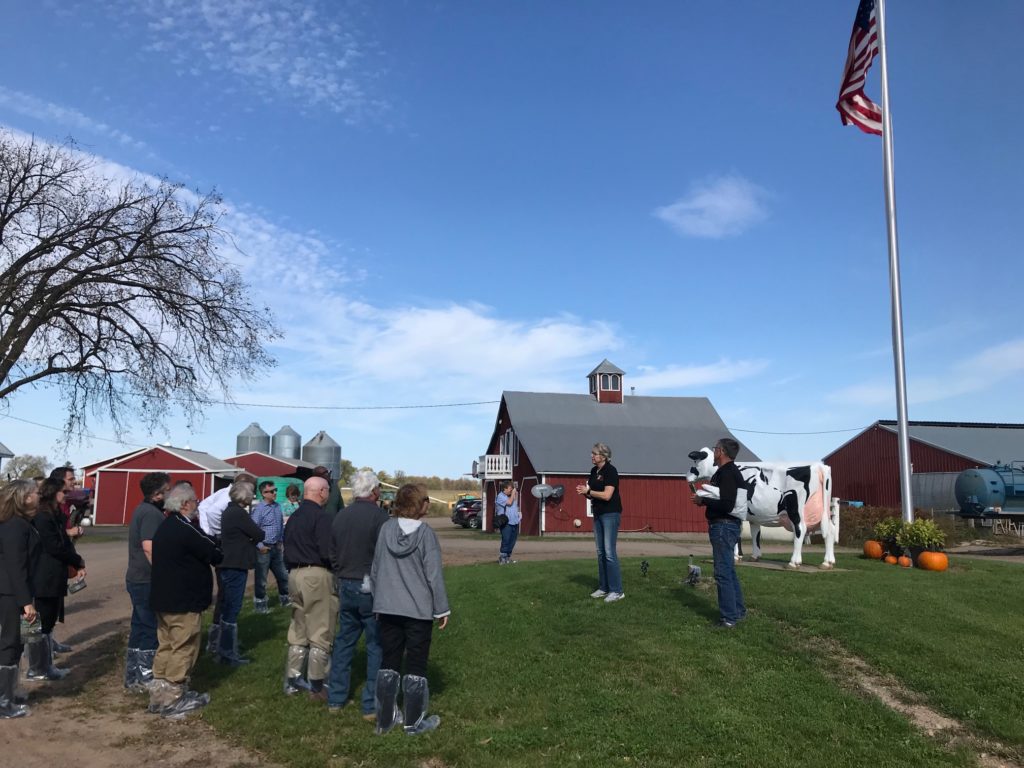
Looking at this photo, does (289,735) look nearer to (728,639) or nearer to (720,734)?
(720,734)

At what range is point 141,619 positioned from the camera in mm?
8211

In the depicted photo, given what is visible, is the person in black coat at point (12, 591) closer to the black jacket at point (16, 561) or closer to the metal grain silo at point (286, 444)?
the black jacket at point (16, 561)

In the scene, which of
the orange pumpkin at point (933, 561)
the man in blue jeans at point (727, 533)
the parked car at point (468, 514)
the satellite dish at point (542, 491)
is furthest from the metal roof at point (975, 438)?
the man in blue jeans at point (727, 533)

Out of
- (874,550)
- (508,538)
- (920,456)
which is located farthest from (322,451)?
(874,550)

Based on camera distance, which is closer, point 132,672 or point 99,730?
point 99,730

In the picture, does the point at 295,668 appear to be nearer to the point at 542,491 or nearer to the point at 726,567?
the point at 726,567

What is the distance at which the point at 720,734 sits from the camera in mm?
5844

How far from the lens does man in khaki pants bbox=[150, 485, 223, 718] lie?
691 centimetres

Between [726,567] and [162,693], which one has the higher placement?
[726,567]

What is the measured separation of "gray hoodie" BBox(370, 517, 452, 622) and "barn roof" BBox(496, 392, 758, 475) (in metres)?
30.8

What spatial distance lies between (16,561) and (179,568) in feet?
4.96

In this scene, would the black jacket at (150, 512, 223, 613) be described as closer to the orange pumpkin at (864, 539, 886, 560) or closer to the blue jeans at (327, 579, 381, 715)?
the blue jeans at (327, 579, 381, 715)

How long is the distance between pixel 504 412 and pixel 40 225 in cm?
2628

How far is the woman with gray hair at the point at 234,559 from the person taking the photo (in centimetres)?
877
